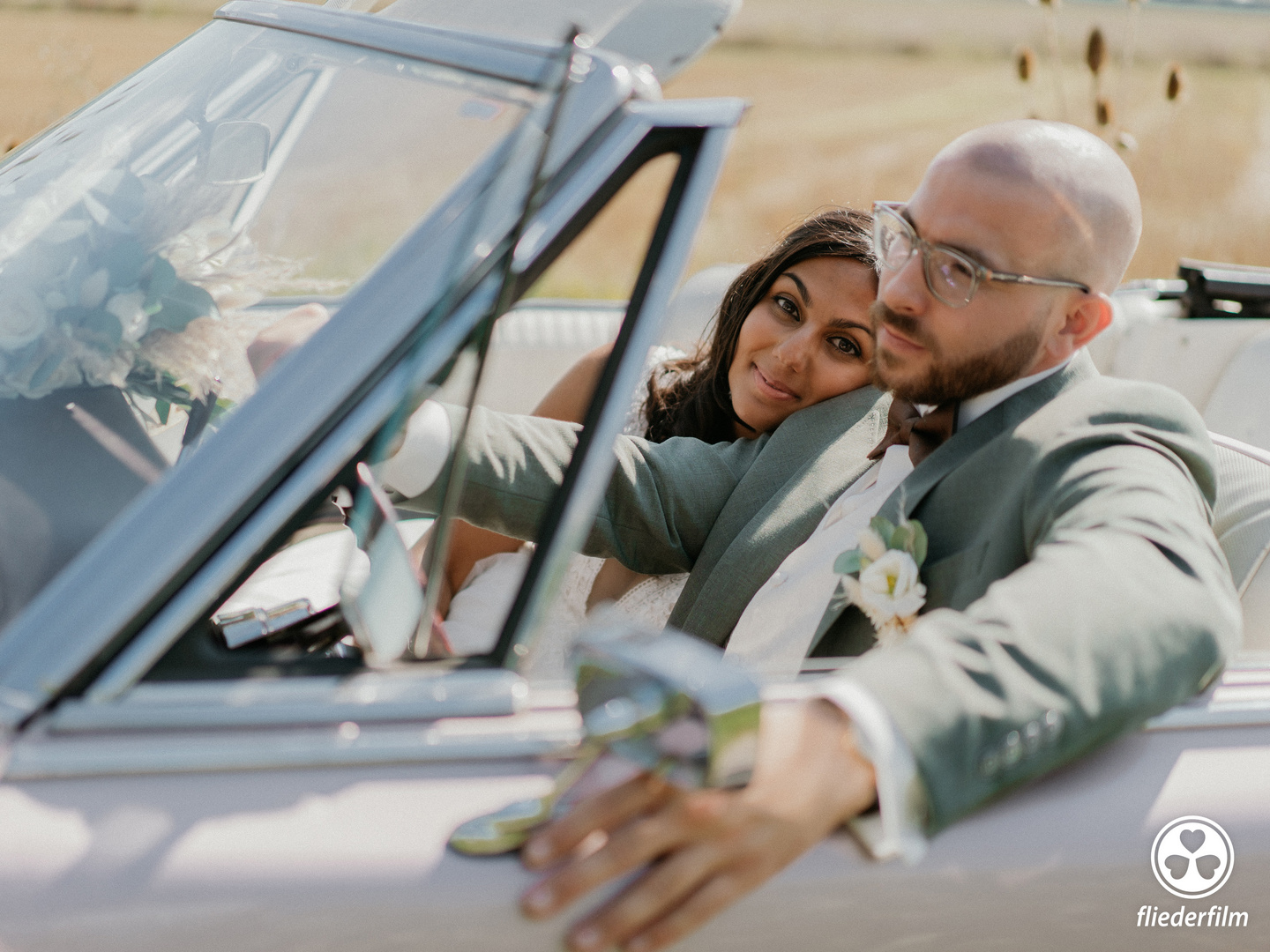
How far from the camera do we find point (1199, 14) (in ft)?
56.9

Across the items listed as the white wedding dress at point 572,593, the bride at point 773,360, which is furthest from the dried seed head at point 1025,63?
the white wedding dress at point 572,593

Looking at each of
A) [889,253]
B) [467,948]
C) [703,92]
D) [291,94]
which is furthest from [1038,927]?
[703,92]

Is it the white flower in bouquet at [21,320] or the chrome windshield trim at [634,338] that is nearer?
the chrome windshield trim at [634,338]

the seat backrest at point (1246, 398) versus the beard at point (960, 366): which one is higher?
the beard at point (960, 366)

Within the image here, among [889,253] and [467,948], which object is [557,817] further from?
[889,253]

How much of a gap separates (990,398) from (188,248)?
1.11 m

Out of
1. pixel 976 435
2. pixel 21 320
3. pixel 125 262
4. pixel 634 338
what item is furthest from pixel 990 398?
pixel 21 320

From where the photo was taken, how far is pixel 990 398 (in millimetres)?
1671

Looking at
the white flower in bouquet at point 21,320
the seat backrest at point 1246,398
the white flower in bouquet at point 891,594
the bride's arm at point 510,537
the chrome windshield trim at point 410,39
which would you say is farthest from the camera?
the seat backrest at point 1246,398

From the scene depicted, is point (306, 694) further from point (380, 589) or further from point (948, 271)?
point (948, 271)

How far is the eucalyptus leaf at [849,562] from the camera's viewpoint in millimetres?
1477

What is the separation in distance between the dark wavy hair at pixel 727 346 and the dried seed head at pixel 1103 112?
104 inches

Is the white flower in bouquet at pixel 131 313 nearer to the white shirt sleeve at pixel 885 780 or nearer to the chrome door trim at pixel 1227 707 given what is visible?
the white shirt sleeve at pixel 885 780

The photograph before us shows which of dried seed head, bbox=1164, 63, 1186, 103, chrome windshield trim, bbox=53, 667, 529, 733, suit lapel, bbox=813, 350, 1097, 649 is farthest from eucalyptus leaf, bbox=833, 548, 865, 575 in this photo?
dried seed head, bbox=1164, 63, 1186, 103
